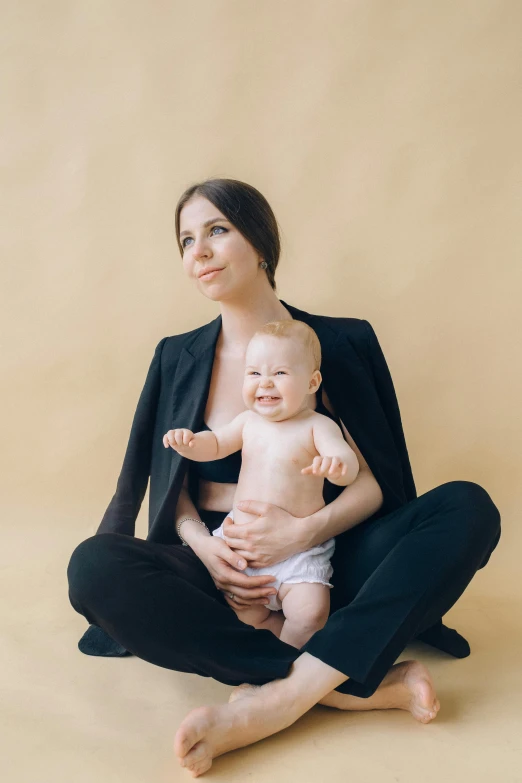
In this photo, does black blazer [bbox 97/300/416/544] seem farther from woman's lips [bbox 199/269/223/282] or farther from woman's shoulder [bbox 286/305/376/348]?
woman's lips [bbox 199/269/223/282]

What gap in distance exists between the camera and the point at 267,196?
3.46 metres

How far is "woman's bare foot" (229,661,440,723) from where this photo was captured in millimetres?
2021

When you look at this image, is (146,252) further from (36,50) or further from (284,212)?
(36,50)

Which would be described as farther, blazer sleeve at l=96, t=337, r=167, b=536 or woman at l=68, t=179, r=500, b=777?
blazer sleeve at l=96, t=337, r=167, b=536

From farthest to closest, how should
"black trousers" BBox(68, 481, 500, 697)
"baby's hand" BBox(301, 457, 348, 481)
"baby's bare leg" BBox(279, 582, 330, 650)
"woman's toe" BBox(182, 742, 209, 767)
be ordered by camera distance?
"baby's bare leg" BBox(279, 582, 330, 650), "baby's hand" BBox(301, 457, 348, 481), "black trousers" BBox(68, 481, 500, 697), "woman's toe" BBox(182, 742, 209, 767)

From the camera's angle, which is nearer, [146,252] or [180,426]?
[180,426]

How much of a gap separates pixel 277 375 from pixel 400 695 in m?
0.79

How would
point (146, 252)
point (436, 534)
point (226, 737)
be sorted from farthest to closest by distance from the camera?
1. point (146, 252)
2. point (436, 534)
3. point (226, 737)

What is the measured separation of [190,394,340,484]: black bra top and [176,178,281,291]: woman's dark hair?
439 millimetres

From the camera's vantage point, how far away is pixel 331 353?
2.49 metres

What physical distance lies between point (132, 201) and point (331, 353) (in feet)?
4.53

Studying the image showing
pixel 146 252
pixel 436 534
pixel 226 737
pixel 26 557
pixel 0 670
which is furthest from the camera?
pixel 146 252

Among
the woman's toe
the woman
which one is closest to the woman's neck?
the woman

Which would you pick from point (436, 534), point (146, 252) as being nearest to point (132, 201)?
point (146, 252)
